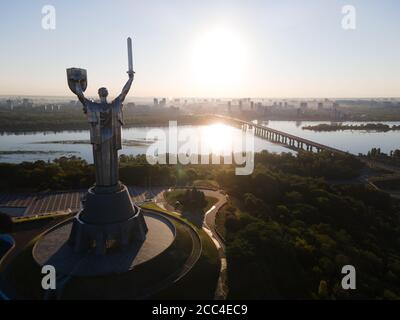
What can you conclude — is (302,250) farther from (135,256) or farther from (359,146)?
(359,146)

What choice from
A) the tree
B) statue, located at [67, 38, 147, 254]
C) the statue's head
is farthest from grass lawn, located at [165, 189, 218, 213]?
the statue's head

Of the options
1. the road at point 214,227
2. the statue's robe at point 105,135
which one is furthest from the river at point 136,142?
the statue's robe at point 105,135

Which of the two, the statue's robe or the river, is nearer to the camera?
the statue's robe

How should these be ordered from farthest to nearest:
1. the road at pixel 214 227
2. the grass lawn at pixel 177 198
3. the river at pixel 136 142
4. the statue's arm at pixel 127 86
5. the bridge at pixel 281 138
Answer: the bridge at pixel 281 138
the river at pixel 136 142
the grass lawn at pixel 177 198
the statue's arm at pixel 127 86
the road at pixel 214 227

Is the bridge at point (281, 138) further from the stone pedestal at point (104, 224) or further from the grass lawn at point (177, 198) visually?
the stone pedestal at point (104, 224)

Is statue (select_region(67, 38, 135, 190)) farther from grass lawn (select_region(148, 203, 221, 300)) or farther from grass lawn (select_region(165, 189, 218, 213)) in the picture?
grass lawn (select_region(165, 189, 218, 213))

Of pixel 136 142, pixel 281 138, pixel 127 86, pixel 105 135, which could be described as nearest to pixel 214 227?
pixel 105 135

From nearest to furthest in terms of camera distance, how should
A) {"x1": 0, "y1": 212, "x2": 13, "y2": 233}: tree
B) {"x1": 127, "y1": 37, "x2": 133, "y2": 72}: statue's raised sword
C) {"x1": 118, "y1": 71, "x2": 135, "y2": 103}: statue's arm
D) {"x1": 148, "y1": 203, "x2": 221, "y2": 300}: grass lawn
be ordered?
{"x1": 148, "y1": 203, "x2": 221, "y2": 300}: grass lawn
{"x1": 127, "y1": 37, "x2": 133, "y2": 72}: statue's raised sword
{"x1": 118, "y1": 71, "x2": 135, "y2": 103}: statue's arm
{"x1": 0, "y1": 212, "x2": 13, "y2": 233}: tree

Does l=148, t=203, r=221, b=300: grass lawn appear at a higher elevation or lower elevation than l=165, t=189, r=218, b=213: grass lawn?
lower

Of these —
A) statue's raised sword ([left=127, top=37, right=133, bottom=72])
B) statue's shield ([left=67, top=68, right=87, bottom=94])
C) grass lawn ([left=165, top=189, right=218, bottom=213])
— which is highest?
statue's raised sword ([left=127, top=37, right=133, bottom=72])
